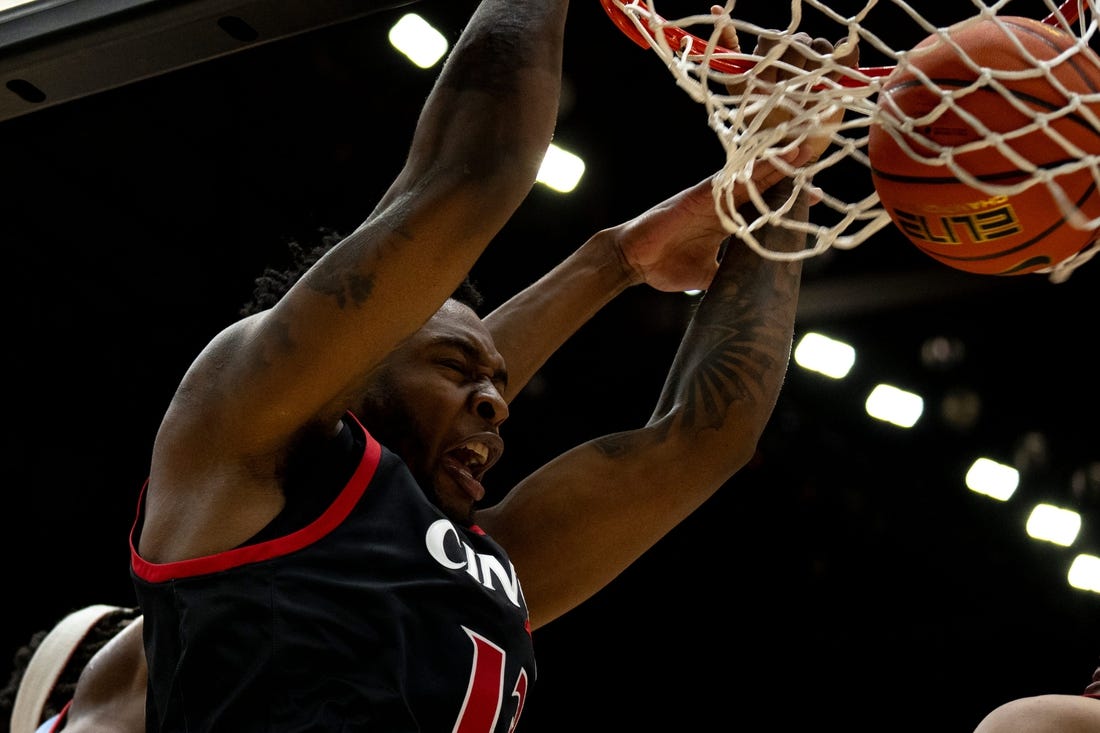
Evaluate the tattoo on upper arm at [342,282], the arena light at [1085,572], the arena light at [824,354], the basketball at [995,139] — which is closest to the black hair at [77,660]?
the tattoo on upper arm at [342,282]

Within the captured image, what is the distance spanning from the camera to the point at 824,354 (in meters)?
4.83

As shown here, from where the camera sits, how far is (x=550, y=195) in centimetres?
425

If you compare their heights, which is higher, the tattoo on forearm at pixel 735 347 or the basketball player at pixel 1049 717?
the tattoo on forearm at pixel 735 347

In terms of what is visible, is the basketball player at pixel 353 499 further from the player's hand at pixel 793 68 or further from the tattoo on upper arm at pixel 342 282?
the player's hand at pixel 793 68

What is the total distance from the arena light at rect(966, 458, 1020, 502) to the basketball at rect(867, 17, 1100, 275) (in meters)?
3.73

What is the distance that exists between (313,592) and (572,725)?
410 cm

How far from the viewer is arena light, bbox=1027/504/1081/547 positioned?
17.0 feet

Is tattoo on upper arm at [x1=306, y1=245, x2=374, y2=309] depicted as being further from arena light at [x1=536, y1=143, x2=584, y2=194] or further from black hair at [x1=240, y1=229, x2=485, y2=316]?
arena light at [x1=536, y1=143, x2=584, y2=194]

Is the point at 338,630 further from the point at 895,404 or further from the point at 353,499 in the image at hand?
the point at 895,404

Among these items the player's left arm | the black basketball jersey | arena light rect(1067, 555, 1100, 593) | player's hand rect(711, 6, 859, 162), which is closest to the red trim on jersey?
the black basketball jersey

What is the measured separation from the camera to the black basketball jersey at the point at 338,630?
4.75 ft

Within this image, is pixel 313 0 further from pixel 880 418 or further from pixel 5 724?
pixel 880 418

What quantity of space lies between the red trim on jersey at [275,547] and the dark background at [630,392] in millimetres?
1689

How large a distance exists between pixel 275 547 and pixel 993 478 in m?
4.22
